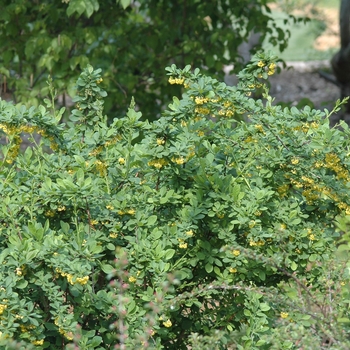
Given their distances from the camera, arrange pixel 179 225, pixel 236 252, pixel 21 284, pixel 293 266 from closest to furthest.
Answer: pixel 21 284 → pixel 236 252 → pixel 179 225 → pixel 293 266

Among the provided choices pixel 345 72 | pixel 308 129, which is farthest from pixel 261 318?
pixel 345 72

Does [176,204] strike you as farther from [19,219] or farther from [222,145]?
[19,219]

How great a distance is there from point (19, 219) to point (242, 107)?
1151 millimetres

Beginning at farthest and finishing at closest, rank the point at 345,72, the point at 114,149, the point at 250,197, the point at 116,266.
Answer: the point at 345,72
the point at 114,149
the point at 250,197
the point at 116,266

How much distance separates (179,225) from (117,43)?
11.6 ft

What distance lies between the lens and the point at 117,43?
21.2 ft

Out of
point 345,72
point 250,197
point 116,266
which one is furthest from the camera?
point 345,72

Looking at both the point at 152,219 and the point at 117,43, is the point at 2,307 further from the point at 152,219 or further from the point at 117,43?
the point at 117,43

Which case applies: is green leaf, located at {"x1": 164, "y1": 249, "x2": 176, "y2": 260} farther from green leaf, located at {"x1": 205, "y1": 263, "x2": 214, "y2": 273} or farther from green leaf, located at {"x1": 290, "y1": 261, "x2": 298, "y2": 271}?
green leaf, located at {"x1": 290, "y1": 261, "x2": 298, "y2": 271}

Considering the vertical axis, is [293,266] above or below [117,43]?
below

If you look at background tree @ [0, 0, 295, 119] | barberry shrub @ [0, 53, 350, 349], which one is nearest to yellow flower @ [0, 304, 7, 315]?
barberry shrub @ [0, 53, 350, 349]

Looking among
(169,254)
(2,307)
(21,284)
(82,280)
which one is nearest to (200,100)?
(169,254)

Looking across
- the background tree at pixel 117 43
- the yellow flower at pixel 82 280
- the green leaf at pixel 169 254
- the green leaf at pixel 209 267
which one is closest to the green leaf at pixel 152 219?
the green leaf at pixel 169 254

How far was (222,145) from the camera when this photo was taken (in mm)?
3537
